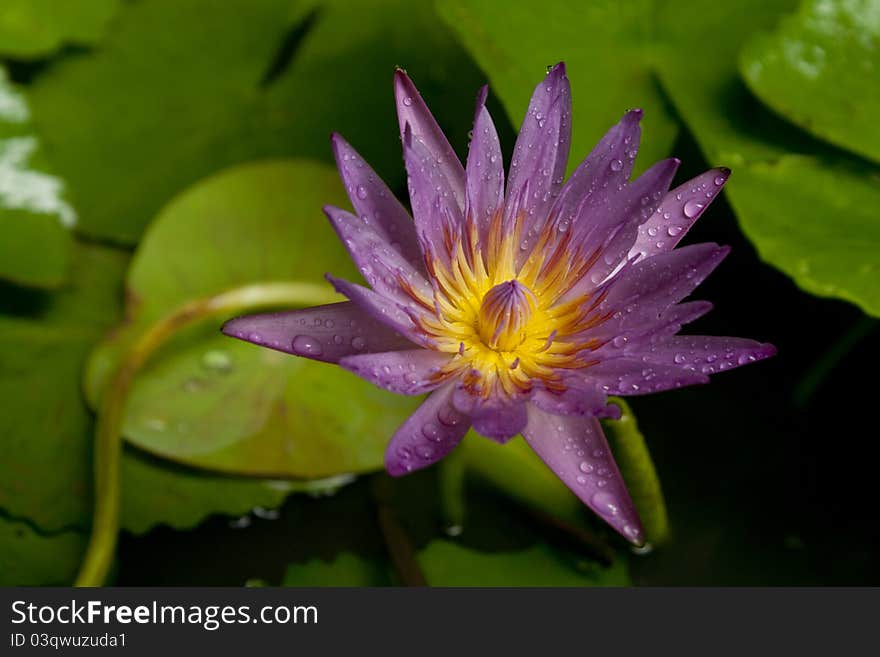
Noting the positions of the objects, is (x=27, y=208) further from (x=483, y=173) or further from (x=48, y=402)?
(x=483, y=173)

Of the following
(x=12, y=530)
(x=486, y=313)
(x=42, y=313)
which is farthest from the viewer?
(x=42, y=313)

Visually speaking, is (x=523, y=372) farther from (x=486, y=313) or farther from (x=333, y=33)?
(x=333, y=33)

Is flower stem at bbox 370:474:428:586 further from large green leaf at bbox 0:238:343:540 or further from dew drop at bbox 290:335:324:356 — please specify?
dew drop at bbox 290:335:324:356

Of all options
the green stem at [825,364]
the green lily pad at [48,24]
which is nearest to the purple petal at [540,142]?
the green stem at [825,364]

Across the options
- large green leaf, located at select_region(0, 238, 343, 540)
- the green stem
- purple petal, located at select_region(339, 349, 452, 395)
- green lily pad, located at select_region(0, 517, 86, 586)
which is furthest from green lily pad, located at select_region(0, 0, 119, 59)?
the green stem

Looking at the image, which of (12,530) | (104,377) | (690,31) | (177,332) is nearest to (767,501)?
(690,31)

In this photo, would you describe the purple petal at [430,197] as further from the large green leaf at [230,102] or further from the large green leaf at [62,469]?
A: the large green leaf at [230,102]
